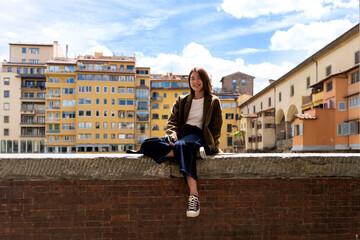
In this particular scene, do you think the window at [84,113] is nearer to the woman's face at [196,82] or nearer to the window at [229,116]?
the window at [229,116]

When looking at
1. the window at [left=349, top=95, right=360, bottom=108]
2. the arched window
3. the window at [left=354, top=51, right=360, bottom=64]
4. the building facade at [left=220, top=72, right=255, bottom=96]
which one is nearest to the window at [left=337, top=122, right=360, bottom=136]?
the window at [left=349, top=95, right=360, bottom=108]

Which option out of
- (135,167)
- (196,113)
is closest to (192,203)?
(135,167)

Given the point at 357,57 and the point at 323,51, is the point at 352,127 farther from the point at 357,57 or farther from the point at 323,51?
the point at 323,51

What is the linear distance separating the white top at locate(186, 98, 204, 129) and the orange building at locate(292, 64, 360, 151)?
1097 inches

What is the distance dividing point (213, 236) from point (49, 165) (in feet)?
6.97

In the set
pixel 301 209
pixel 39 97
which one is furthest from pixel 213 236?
pixel 39 97

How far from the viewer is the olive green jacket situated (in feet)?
14.0

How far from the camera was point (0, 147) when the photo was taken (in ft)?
235

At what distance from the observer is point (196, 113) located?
174 inches

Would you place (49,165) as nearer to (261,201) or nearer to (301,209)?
(261,201)

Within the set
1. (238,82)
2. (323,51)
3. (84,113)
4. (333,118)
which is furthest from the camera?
(238,82)

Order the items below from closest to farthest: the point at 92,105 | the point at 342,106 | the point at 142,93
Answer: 1. the point at 342,106
2. the point at 92,105
3. the point at 142,93

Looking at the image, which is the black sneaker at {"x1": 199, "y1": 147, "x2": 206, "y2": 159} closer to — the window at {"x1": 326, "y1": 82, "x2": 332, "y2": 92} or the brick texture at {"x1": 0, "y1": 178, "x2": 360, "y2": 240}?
the brick texture at {"x1": 0, "y1": 178, "x2": 360, "y2": 240}

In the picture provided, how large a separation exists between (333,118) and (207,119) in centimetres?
3115
